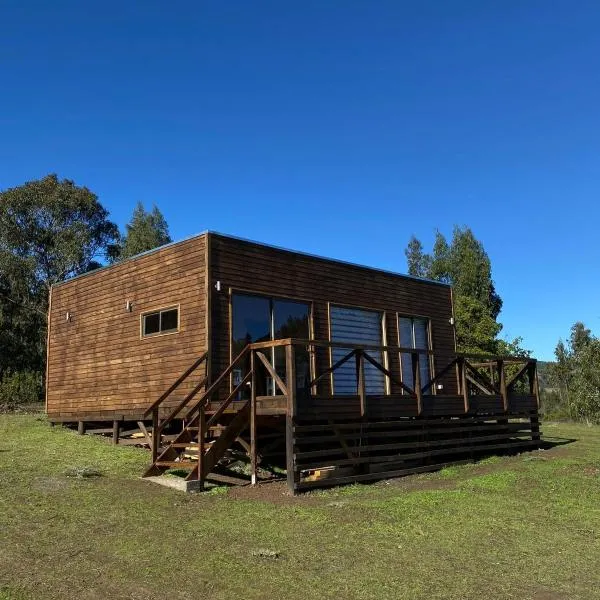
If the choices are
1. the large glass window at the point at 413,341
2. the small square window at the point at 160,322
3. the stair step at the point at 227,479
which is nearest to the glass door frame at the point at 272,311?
the small square window at the point at 160,322

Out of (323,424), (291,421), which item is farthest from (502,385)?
(291,421)

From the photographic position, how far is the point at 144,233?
139ft

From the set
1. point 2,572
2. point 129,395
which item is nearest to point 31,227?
point 129,395

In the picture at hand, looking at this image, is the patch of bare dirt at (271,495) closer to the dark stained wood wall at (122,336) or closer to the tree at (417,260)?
the dark stained wood wall at (122,336)

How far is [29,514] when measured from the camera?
24.8 feet

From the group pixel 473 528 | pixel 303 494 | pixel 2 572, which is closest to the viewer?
pixel 2 572

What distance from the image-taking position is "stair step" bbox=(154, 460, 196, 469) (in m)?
9.87

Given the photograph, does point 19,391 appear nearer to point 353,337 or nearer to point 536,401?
point 353,337

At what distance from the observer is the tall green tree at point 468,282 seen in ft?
114

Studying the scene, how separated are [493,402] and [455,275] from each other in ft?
98.3

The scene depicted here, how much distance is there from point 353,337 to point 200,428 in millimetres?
6026

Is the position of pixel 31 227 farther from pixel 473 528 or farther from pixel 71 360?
pixel 473 528

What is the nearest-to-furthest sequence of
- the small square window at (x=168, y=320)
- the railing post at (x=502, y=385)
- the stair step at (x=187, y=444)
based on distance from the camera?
1. the stair step at (x=187, y=444)
2. the small square window at (x=168, y=320)
3. the railing post at (x=502, y=385)

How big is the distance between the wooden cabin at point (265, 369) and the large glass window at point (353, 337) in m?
0.04
